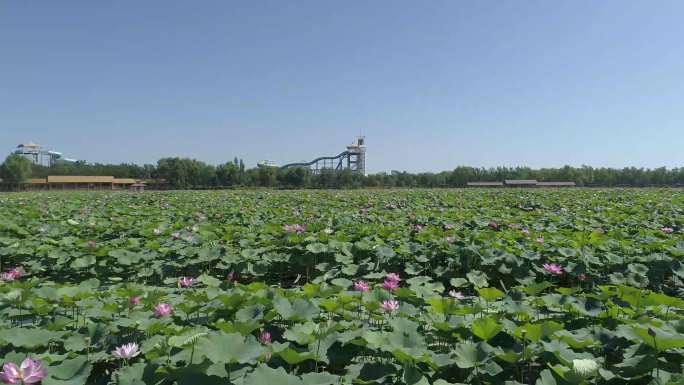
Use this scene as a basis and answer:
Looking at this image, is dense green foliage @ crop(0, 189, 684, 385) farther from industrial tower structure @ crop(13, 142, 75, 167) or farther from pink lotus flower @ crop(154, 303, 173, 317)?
industrial tower structure @ crop(13, 142, 75, 167)

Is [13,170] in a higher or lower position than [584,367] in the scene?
higher

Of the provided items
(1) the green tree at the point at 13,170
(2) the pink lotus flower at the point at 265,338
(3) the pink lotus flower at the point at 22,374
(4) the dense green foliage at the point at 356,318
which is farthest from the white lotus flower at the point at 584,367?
(1) the green tree at the point at 13,170

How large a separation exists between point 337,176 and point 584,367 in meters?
77.8

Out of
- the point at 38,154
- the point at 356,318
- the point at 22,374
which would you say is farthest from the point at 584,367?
the point at 38,154

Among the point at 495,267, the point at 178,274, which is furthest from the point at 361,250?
the point at 178,274

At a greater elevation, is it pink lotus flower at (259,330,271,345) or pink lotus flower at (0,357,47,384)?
pink lotus flower at (0,357,47,384)

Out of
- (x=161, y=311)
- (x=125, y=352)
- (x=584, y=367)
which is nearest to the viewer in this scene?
(x=584, y=367)

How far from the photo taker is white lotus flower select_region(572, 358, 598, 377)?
176 centimetres

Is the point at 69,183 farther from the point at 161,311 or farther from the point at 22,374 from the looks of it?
the point at 22,374

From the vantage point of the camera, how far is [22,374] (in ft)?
5.32

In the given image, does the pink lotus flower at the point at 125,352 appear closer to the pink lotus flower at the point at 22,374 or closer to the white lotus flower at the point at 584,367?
the pink lotus flower at the point at 22,374

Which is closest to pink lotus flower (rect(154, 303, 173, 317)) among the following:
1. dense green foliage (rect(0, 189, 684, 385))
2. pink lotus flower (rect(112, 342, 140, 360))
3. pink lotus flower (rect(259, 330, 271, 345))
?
dense green foliage (rect(0, 189, 684, 385))

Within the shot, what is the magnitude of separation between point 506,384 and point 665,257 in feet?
12.8

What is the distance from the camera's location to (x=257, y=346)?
6.15ft
